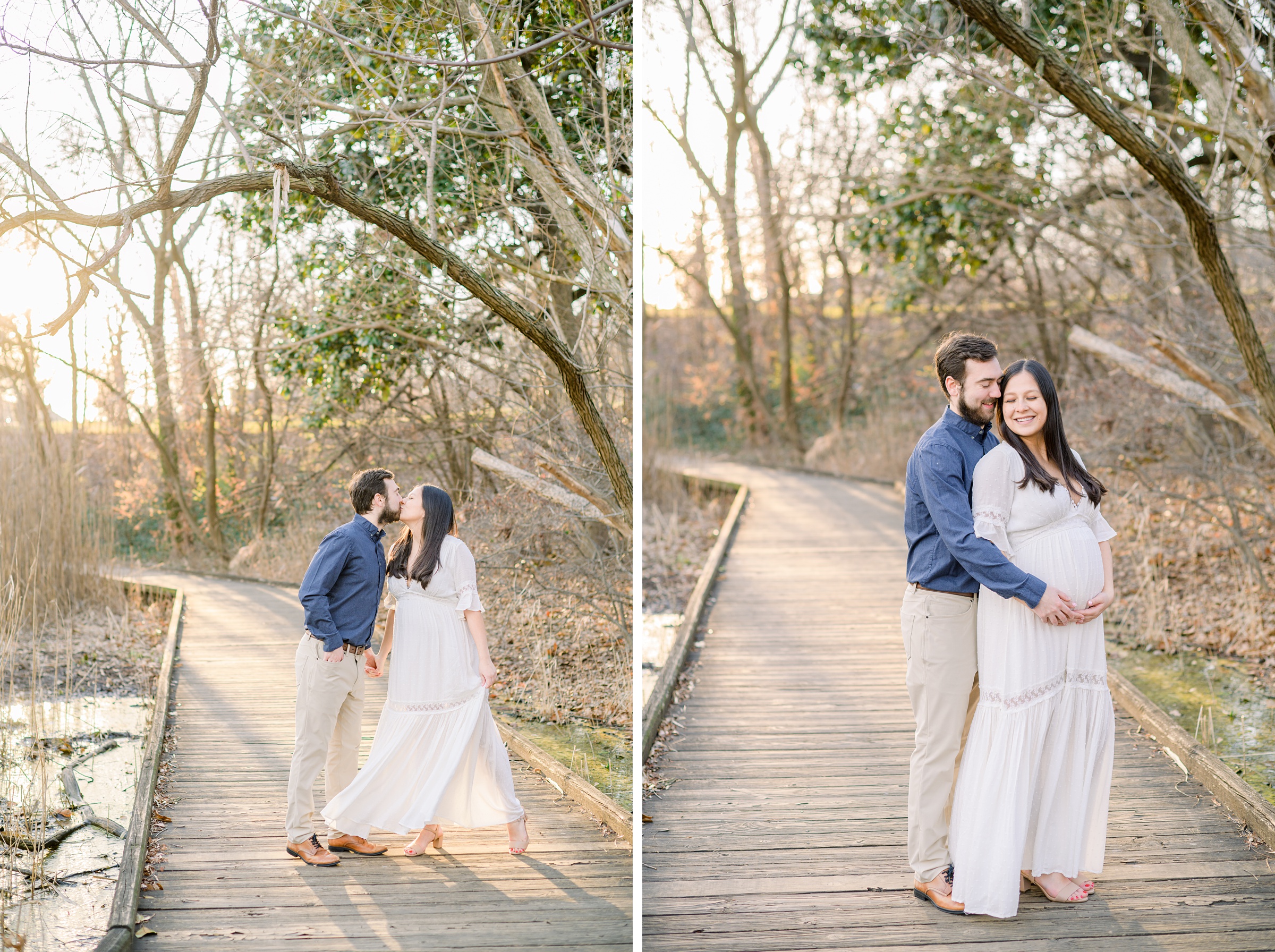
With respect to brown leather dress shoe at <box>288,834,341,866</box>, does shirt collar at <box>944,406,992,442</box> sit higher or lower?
higher

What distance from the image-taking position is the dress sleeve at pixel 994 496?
2799mm

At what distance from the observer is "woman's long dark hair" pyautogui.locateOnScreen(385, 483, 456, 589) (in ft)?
10.5

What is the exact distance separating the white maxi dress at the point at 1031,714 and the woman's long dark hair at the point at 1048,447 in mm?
29

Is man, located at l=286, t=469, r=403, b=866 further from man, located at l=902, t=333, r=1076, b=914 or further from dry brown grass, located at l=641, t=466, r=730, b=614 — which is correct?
dry brown grass, located at l=641, t=466, r=730, b=614

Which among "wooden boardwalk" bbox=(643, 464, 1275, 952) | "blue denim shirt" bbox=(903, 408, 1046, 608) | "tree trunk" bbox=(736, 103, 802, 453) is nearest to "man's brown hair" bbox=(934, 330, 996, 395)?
"blue denim shirt" bbox=(903, 408, 1046, 608)

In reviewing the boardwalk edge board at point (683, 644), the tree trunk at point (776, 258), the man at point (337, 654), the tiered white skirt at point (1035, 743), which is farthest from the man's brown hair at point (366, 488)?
the tree trunk at point (776, 258)

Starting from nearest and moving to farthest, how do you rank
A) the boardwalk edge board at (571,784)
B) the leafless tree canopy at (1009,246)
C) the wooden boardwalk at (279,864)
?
the wooden boardwalk at (279,864) → the boardwalk edge board at (571,784) → the leafless tree canopy at (1009,246)

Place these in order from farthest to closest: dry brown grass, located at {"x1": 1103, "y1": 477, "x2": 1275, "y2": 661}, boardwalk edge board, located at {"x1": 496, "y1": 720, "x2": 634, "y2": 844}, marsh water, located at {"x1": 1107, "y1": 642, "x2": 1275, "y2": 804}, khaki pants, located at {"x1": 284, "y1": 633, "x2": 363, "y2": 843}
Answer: dry brown grass, located at {"x1": 1103, "y1": 477, "x2": 1275, "y2": 661}
marsh water, located at {"x1": 1107, "y1": 642, "x2": 1275, "y2": 804}
boardwalk edge board, located at {"x1": 496, "y1": 720, "x2": 634, "y2": 844}
khaki pants, located at {"x1": 284, "y1": 633, "x2": 363, "y2": 843}

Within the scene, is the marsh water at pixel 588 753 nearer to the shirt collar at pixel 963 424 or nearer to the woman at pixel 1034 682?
the woman at pixel 1034 682

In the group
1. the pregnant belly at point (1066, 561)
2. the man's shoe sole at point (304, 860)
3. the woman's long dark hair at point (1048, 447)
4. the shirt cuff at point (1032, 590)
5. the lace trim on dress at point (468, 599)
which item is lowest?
the man's shoe sole at point (304, 860)

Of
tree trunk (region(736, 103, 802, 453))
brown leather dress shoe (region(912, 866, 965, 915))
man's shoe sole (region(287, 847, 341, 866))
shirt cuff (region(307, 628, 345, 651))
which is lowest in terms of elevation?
brown leather dress shoe (region(912, 866, 965, 915))

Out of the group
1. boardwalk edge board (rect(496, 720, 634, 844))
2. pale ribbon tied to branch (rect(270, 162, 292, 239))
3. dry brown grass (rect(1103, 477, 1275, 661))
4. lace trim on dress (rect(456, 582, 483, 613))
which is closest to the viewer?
pale ribbon tied to branch (rect(270, 162, 292, 239))

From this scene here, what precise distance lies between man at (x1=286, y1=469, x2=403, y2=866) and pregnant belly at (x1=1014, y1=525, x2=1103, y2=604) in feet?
6.13

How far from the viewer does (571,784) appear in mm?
3539
